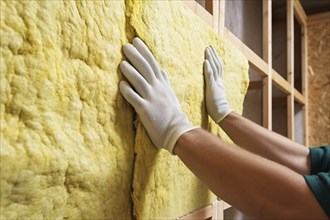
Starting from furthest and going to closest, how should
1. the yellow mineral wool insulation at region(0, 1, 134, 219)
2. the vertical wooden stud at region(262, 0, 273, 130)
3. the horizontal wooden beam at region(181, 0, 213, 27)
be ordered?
the vertical wooden stud at region(262, 0, 273, 130)
the horizontal wooden beam at region(181, 0, 213, 27)
the yellow mineral wool insulation at region(0, 1, 134, 219)

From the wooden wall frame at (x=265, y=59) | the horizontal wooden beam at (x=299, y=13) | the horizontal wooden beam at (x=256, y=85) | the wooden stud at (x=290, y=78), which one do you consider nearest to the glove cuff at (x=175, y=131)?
the wooden wall frame at (x=265, y=59)

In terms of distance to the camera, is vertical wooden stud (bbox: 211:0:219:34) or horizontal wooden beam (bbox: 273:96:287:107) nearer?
vertical wooden stud (bbox: 211:0:219:34)

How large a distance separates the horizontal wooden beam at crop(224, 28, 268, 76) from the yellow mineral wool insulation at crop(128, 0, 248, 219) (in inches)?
7.0

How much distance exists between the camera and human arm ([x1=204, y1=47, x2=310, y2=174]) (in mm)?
Result: 1033

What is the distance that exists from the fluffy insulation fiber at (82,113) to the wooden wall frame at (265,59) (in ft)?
0.67

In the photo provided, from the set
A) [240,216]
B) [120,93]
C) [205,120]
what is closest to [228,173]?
[120,93]

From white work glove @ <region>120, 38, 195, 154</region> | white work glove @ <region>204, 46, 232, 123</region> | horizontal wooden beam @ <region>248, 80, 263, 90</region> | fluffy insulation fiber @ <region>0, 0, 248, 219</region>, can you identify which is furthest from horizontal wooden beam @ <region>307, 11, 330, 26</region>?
white work glove @ <region>120, 38, 195, 154</region>

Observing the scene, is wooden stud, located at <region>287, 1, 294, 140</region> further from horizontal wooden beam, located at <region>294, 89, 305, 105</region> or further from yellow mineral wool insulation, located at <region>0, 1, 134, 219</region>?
yellow mineral wool insulation, located at <region>0, 1, 134, 219</region>

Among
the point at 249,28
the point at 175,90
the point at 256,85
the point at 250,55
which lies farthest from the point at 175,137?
the point at 249,28

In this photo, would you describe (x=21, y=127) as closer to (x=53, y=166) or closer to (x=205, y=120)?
(x=53, y=166)

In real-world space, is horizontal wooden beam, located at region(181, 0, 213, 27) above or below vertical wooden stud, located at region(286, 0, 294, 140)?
below

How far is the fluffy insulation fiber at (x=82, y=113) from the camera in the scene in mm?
490

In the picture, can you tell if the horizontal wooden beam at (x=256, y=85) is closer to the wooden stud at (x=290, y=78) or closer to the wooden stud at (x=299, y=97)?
the wooden stud at (x=290, y=78)

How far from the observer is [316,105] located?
297 centimetres
